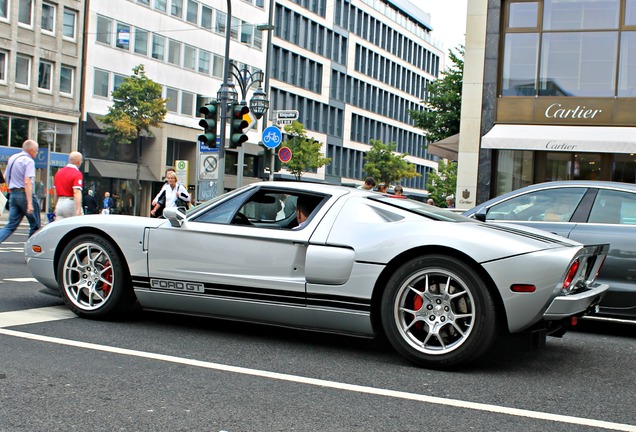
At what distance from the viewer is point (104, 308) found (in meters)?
6.01

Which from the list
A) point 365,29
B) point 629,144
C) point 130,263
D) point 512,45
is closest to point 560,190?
point 130,263

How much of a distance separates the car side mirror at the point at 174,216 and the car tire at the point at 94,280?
0.56 metres

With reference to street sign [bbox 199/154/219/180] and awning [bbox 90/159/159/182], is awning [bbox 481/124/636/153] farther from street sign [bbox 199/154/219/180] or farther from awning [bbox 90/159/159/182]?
awning [bbox 90/159/159/182]

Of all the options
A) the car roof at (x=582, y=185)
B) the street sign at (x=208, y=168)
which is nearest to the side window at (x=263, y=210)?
the car roof at (x=582, y=185)

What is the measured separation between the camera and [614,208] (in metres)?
6.97

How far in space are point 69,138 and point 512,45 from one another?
28.4 metres

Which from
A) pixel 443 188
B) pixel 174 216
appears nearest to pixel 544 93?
pixel 443 188

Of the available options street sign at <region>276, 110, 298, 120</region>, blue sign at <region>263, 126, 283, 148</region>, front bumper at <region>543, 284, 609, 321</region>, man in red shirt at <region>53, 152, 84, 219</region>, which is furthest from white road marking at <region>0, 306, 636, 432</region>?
street sign at <region>276, 110, 298, 120</region>

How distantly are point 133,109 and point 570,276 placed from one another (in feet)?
129

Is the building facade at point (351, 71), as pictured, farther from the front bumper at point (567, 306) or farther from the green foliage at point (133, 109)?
the front bumper at point (567, 306)

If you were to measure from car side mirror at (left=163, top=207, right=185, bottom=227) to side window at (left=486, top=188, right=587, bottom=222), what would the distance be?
10.8 feet

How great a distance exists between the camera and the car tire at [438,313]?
4762 millimetres

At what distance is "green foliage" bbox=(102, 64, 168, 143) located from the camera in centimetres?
4116

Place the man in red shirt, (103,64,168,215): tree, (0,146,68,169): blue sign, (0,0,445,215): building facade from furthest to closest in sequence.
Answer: (103,64,168,215): tree → (0,0,445,215): building facade → (0,146,68,169): blue sign → the man in red shirt
